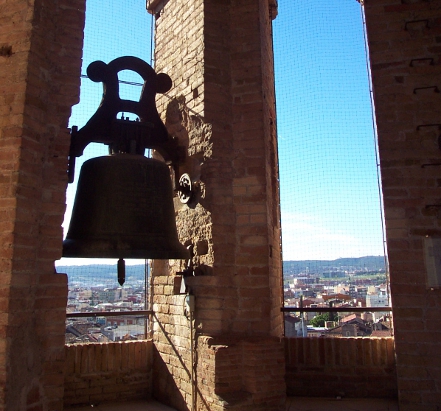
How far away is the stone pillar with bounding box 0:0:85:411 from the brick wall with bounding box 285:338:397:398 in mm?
2141

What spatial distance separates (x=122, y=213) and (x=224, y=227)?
977 mm

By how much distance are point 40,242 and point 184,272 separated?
50.5 inches

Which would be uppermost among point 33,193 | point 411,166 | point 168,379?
point 411,166

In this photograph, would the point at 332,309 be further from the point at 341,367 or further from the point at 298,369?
the point at 298,369

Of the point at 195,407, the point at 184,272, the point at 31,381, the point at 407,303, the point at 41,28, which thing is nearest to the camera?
the point at 31,381

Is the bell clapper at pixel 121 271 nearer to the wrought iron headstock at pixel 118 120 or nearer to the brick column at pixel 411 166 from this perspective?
the wrought iron headstock at pixel 118 120

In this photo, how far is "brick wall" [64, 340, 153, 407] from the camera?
3900 millimetres

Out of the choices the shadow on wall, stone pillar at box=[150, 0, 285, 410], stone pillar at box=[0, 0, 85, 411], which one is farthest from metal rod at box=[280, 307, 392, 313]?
stone pillar at box=[0, 0, 85, 411]

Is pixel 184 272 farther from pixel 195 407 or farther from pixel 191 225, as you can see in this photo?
pixel 195 407

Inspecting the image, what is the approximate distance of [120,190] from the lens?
3.00 m

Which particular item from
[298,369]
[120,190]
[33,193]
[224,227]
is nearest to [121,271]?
[120,190]

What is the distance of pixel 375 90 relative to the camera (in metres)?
3.57

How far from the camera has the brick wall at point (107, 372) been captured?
12.8 feet

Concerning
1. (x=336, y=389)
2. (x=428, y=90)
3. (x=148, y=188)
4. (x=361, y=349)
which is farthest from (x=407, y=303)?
(x=148, y=188)
